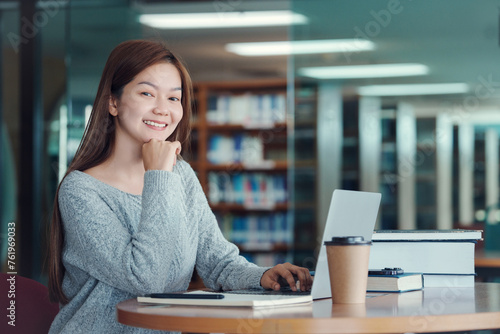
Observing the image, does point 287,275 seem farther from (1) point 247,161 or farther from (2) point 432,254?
(1) point 247,161

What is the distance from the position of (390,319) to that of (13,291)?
1039mm

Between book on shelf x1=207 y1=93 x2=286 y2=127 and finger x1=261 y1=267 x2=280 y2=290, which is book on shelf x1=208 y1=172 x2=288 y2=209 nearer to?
book on shelf x1=207 y1=93 x2=286 y2=127

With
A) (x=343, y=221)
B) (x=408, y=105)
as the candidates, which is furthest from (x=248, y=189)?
(x=343, y=221)

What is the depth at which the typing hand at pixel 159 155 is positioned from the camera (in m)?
1.60

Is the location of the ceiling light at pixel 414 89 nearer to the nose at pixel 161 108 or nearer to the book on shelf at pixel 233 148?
the book on shelf at pixel 233 148

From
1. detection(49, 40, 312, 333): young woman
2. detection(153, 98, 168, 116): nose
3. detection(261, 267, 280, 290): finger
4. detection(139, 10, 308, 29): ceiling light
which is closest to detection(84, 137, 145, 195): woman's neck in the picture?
detection(49, 40, 312, 333): young woman

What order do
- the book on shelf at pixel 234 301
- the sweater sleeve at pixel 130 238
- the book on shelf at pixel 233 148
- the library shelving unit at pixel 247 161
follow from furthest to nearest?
the book on shelf at pixel 233 148 → the library shelving unit at pixel 247 161 → the sweater sleeve at pixel 130 238 → the book on shelf at pixel 234 301

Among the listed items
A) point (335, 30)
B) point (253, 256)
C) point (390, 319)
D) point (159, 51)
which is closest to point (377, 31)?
point (335, 30)

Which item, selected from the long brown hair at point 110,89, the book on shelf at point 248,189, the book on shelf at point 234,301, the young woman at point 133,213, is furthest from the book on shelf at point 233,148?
the book on shelf at point 234,301

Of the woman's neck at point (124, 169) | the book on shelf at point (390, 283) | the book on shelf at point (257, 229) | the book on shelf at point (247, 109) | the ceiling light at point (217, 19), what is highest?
the ceiling light at point (217, 19)

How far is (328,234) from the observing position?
133 cm

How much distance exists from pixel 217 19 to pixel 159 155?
4378 millimetres

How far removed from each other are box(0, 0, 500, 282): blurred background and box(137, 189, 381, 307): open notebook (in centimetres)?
315

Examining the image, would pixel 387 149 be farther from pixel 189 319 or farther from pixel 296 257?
pixel 189 319
